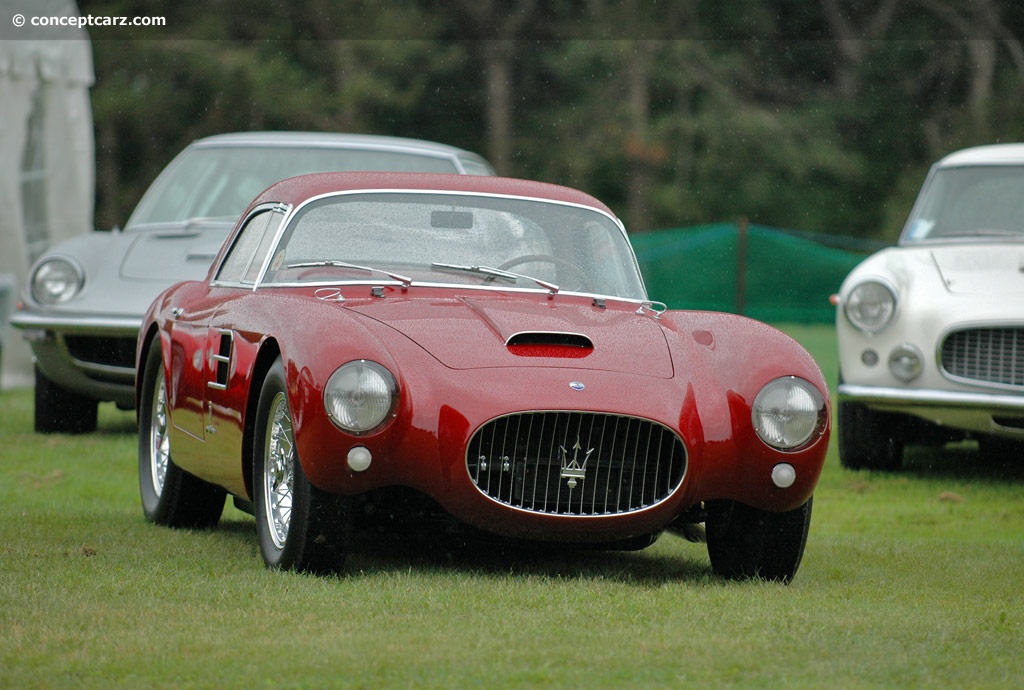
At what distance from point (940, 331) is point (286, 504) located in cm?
450

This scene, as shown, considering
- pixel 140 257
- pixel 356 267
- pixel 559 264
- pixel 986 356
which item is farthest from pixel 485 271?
pixel 140 257

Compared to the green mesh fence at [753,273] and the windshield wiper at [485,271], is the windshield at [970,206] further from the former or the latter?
the green mesh fence at [753,273]

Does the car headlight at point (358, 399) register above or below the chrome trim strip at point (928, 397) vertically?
above

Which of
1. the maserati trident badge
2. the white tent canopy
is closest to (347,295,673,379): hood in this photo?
the maserati trident badge


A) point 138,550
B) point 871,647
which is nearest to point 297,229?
point 138,550

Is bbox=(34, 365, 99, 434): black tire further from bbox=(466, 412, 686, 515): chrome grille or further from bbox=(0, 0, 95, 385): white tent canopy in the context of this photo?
bbox=(466, 412, 686, 515): chrome grille

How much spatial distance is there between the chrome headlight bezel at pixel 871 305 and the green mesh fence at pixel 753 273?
11.3 meters

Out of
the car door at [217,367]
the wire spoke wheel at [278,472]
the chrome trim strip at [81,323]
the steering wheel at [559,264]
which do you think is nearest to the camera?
the wire spoke wheel at [278,472]

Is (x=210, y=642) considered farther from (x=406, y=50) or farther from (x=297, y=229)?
(x=406, y=50)

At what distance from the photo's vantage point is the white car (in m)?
8.65

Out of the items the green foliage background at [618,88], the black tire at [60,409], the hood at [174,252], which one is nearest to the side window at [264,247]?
the hood at [174,252]

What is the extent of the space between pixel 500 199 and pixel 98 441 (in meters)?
4.62

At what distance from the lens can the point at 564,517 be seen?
5141 millimetres

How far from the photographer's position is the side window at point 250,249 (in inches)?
258
